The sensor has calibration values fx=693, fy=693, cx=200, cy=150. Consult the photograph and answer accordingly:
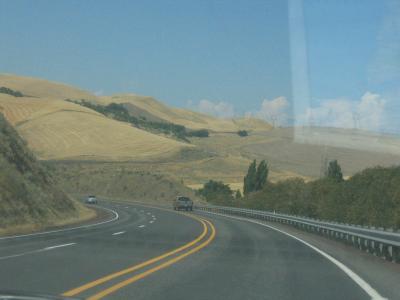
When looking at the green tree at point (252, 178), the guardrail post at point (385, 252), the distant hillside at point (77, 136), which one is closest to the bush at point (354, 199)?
the guardrail post at point (385, 252)

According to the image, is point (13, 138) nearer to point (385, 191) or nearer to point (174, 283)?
point (385, 191)

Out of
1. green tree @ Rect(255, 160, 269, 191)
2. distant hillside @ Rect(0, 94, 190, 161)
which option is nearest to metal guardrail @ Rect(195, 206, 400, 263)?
green tree @ Rect(255, 160, 269, 191)

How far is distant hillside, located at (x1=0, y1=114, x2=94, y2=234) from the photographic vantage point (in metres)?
31.6

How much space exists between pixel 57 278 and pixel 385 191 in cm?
2030

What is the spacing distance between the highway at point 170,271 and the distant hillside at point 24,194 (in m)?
9.86

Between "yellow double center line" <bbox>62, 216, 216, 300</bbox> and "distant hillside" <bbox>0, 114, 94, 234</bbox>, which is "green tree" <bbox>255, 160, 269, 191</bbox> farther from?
"yellow double center line" <bbox>62, 216, 216, 300</bbox>

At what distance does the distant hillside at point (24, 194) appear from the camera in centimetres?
3162

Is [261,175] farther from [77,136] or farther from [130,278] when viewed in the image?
[77,136]

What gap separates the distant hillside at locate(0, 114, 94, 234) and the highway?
9.86m

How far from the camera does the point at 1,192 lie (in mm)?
32438

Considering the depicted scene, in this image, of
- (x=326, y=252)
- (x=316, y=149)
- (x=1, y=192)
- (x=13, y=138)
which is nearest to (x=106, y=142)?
(x=316, y=149)

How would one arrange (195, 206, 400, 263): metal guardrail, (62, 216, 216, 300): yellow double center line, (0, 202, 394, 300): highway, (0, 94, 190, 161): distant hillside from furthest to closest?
(0, 94, 190, 161): distant hillside → (195, 206, 400, 263): metal guardrail → (0, 202, 394, 300): highway → (62, 216, 216, 300): yellow double center line

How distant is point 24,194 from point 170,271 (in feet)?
74.0

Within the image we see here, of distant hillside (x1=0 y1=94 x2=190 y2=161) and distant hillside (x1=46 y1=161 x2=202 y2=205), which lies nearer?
distant hillside (x1=46 y1=161 x2=202 y2=205)
